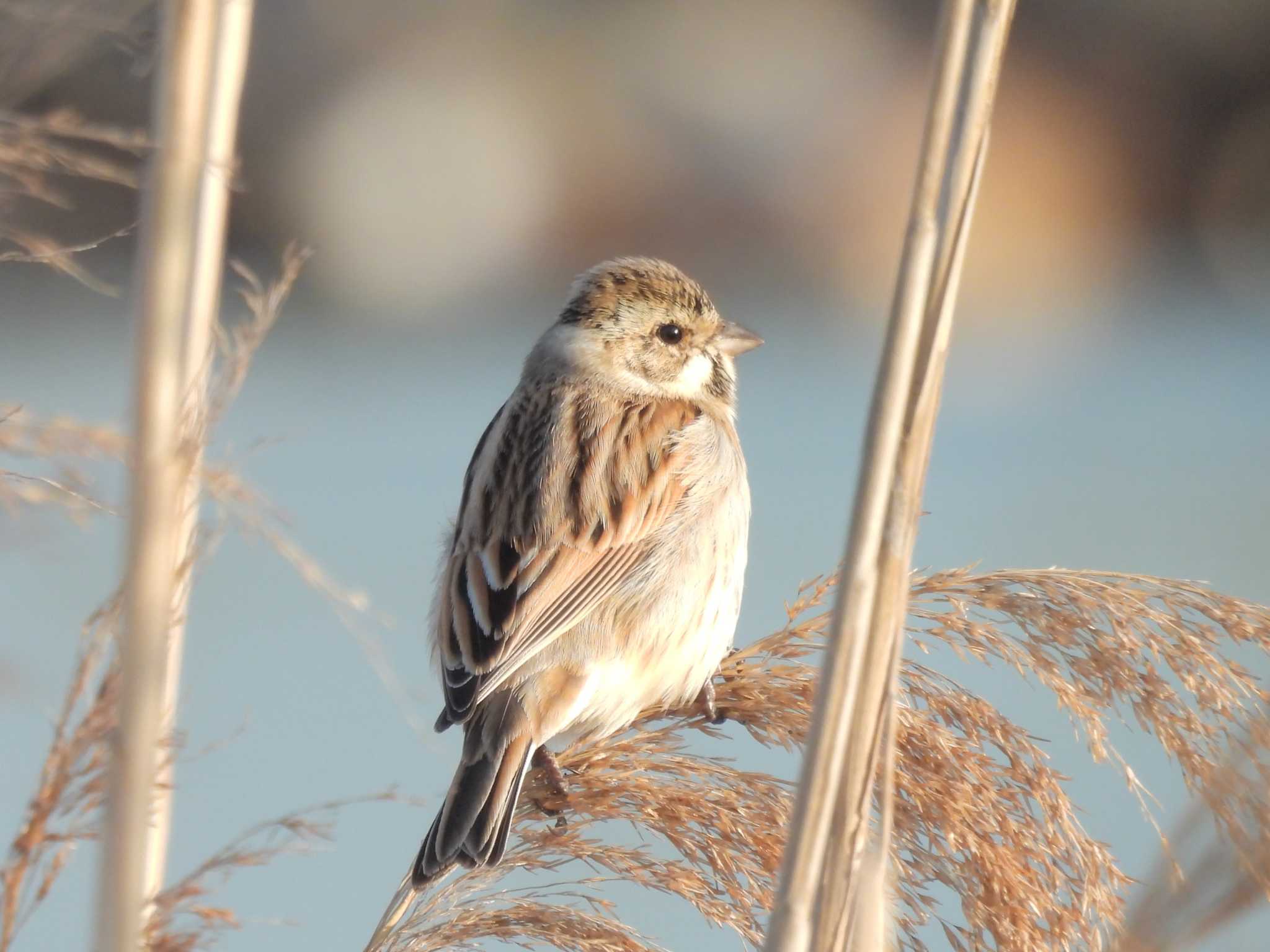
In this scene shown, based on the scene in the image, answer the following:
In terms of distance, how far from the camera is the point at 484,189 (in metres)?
9.52

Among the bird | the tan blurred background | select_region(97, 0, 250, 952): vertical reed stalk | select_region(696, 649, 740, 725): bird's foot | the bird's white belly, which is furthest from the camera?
the tan blurred background

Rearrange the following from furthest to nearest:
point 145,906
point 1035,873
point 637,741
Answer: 1. point 637,741
2. point 1035,873
3. point 145,906

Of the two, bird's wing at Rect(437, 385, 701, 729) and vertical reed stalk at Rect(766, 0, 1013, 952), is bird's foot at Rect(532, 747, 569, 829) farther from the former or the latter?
vertical reed stalk at Rect(766, 0, 1013, 952)

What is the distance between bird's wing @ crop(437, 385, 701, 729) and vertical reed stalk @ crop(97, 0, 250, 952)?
4.26 feet

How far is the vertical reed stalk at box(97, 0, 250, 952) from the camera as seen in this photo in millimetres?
1401

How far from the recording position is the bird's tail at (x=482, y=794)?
2.31m

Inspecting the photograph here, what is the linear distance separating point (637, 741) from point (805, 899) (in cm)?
85

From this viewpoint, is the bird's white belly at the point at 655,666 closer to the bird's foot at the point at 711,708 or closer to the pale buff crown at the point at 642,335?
the bird's foot at the point at 711,708

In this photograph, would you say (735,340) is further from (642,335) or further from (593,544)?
(593,544)

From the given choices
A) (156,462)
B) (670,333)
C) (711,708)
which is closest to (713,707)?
(711,708)

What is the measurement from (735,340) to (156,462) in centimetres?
226

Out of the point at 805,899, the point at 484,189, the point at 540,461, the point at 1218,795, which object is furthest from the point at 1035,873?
the point at 484,189

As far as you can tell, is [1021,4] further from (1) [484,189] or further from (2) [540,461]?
(2) [540,461]

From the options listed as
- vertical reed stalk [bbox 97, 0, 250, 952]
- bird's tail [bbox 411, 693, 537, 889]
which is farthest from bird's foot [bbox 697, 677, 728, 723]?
vertical reed stalk [bbox 97, 0, 250, 952]
